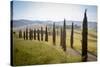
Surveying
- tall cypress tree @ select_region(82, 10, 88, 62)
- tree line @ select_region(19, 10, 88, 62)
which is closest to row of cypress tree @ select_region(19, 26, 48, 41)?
tree line @ select_region(19, 10, 88, 62)

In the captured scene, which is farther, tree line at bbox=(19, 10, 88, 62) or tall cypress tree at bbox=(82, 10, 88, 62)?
tall cypress tree at bbox=(82, 10, 88, 62)

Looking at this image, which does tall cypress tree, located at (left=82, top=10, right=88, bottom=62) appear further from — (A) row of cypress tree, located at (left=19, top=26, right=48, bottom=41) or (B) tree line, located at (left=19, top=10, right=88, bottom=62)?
(A) row of cypress tree, located at (left=19, top=26, right=48, bottom=41)

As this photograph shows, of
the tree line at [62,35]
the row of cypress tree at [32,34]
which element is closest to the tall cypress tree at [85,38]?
the tree line at [62,35]

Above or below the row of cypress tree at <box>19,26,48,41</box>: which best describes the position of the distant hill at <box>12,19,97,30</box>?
above

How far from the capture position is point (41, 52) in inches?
85.7

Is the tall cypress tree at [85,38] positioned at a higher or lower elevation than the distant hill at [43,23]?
lower

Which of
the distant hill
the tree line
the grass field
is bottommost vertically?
the grass field

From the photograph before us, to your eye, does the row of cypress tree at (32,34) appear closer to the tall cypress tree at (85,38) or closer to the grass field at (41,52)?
the grass field at (41,52)

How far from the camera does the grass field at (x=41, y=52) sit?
2.10m

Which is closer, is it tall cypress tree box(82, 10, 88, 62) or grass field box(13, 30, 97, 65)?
grass field box(13, 30, 97, 65)

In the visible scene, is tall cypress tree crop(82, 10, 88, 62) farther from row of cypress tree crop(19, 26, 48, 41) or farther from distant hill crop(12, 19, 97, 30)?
row of cypress tree crop(19, 26, 48, 41)

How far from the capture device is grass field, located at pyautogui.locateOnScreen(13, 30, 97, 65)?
2096 mm

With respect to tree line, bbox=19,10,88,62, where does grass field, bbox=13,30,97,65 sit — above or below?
below

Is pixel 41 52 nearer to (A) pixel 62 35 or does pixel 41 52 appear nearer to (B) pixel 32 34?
(B) pixel 32 34
